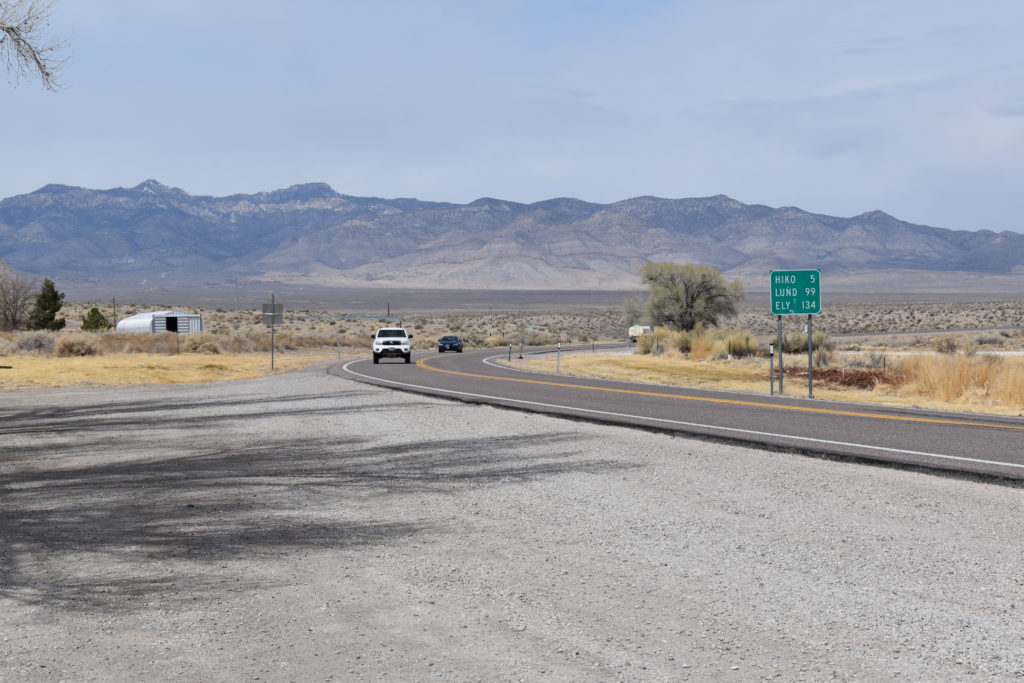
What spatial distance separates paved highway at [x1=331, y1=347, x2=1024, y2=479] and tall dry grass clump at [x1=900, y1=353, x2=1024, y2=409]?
3617mm

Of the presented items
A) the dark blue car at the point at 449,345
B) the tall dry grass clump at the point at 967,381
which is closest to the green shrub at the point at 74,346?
the dark blue car at the point at 449,345

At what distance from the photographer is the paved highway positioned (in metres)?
12.9

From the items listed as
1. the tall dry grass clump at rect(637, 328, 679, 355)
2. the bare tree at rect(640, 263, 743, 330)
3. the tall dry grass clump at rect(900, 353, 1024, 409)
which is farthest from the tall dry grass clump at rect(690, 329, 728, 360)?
the tall dry grass clump at rect(900, 353, 1024, 409)

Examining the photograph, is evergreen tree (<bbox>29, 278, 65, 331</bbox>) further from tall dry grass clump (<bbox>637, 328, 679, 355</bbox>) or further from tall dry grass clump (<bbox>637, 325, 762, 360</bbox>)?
tall dry grass clump (<bbox>637, 325, 762, 360</bbox>)

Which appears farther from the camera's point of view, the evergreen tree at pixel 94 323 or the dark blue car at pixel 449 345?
the evergreen tree at pixel 94 323

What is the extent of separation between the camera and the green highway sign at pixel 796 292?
24641 millimetres

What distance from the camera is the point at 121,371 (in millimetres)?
35469

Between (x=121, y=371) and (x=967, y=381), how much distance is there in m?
27.7

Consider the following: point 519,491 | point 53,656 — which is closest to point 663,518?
point 519,491

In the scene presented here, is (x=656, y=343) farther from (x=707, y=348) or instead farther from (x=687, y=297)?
(x=687, y=297)

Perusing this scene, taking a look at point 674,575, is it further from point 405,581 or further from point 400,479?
point 400,479

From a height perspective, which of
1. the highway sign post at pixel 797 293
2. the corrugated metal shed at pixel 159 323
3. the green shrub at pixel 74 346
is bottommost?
the green shrub at pixel 74 346

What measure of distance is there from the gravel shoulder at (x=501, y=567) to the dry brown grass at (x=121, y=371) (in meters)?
19.6

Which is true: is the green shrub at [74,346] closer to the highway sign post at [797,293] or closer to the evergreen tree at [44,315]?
the evergreen tree at [44,315]
